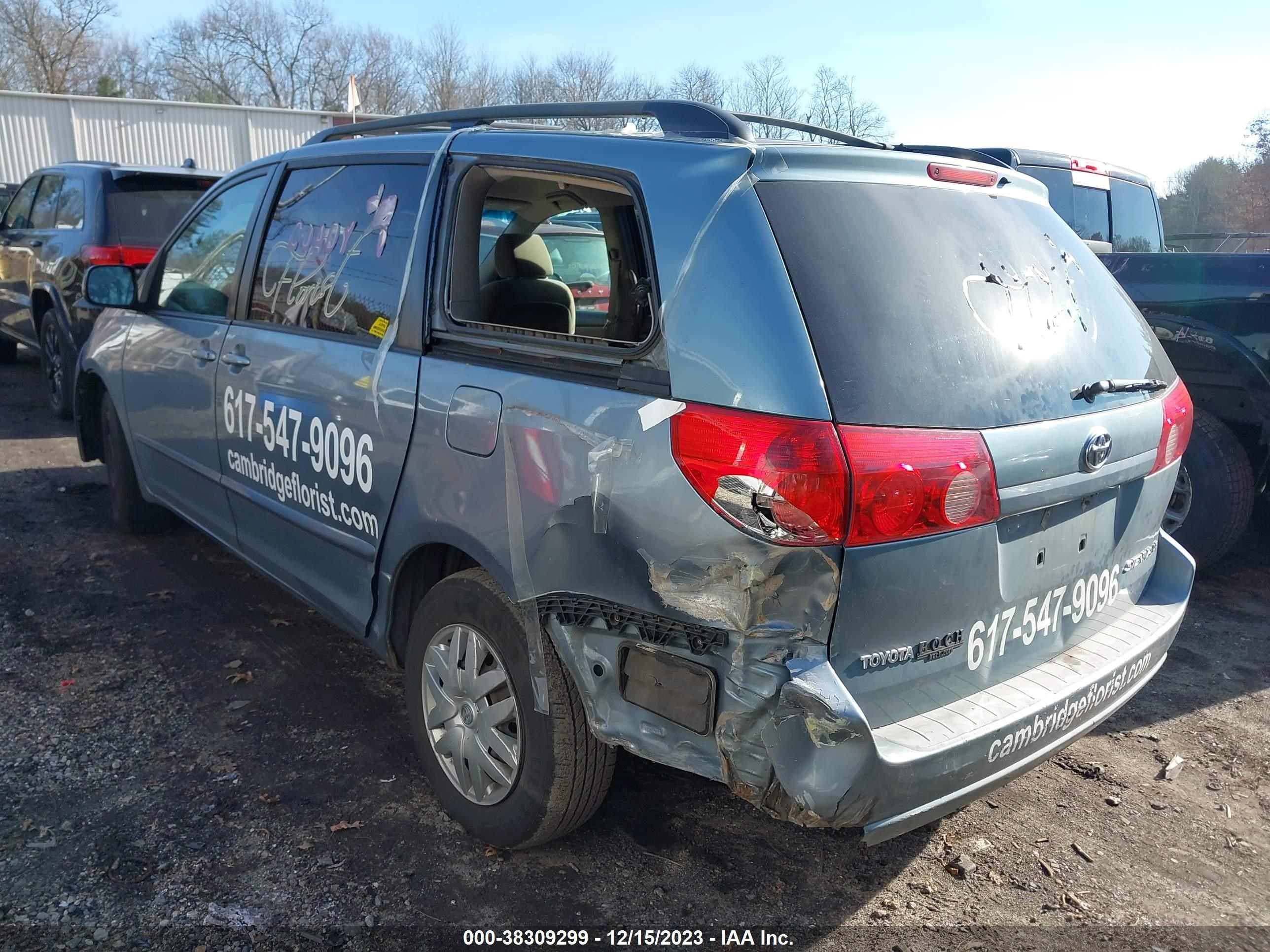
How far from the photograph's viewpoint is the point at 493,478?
2.42 meters

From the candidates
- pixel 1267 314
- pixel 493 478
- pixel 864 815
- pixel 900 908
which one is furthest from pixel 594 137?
pixel 1267 314

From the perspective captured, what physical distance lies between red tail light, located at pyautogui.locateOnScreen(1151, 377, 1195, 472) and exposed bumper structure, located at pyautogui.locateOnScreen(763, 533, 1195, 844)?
555mm

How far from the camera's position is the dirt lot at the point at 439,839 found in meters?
2.43

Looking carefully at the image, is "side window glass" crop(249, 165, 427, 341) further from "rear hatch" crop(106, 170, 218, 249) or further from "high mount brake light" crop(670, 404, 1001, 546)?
"rear hatch" crop(106, 170, 218, 249)

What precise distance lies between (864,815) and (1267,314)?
380 centimetres

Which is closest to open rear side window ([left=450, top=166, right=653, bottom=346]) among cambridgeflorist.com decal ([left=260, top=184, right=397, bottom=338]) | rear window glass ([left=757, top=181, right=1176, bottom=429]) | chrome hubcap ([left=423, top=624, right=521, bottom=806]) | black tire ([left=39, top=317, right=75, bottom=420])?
cambridgeflorist.com decal ([left=260, top=184, right=397, bottom=338])

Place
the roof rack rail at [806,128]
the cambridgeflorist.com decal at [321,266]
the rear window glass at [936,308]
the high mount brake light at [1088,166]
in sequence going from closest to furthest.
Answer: the rear window glass at [936,308] → the roof rack rail at [806,128] → the cambridgeflorist.com decal at [321,266] → the high mount brake light at [1088,166]

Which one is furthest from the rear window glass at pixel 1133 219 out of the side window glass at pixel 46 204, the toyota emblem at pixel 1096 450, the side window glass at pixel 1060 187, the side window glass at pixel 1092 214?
the side window glass at pixel 46 204

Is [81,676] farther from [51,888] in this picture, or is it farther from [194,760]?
[51,888]

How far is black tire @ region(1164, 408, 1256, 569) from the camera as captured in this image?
183 inches

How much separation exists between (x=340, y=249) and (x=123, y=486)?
2.62 meters

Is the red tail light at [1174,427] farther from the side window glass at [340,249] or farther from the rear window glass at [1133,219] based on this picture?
the rear window glass at [1133,219]

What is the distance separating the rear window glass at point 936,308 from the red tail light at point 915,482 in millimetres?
38

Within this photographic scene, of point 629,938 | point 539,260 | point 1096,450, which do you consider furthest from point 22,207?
point 1096,450
